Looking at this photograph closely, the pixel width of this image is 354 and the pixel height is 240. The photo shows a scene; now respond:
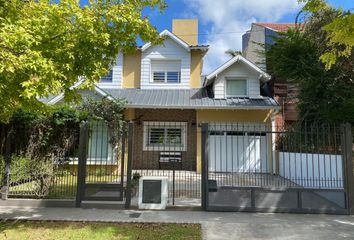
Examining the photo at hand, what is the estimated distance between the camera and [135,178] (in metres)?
10.3

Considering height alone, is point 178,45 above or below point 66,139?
above

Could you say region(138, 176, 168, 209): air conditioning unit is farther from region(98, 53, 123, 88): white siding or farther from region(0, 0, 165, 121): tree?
region(98, 53, 123, 88): white siding

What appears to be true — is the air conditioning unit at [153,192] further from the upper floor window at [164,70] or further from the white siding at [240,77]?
the upper floor window at [164,70]

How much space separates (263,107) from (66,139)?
30.3 feet

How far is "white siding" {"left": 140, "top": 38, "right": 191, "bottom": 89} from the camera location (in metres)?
17.5

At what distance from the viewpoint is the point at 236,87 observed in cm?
1653

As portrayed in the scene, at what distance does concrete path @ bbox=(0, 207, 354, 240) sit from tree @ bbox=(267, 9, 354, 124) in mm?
6207

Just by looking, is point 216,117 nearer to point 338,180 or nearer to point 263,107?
point 263,107

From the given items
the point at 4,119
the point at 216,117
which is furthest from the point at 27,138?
the point at 216,117

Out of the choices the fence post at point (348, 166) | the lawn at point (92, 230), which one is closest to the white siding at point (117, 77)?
the lawn at point (92, 230)

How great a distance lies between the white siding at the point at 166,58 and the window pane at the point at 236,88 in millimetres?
→ 2427

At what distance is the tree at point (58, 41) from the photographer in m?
4.98

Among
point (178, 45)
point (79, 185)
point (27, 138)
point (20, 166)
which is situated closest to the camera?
point (79, 185)

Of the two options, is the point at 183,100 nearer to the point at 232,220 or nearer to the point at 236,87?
the point at 236,87
